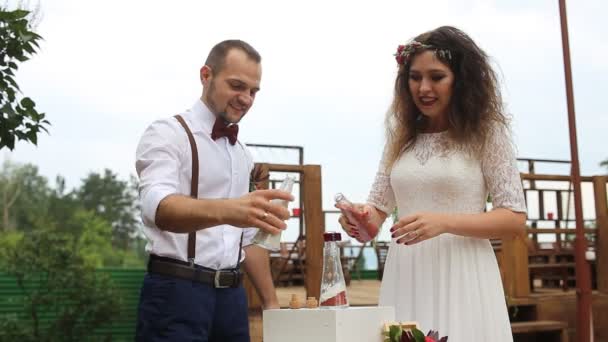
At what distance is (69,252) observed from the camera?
862 centimetres

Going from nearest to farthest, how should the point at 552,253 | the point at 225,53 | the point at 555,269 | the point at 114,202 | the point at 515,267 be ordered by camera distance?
1. the point at 225,53
2. the point at 515,267
3. the point at 552,253
4. the point at 555,269
5. the point at 114,202

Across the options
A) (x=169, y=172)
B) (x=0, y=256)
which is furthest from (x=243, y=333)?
(x=0, y=256)

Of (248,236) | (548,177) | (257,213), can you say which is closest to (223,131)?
(248,236)

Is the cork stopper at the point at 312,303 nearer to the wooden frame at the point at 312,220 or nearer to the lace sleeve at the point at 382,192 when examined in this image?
the lace sleeve at the point at 382,192

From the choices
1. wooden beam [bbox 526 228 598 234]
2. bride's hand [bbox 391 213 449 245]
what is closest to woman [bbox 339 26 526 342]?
bride's hand [bbox 391 213 449 245]

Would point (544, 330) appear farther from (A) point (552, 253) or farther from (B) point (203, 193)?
(B) point (203, 193)

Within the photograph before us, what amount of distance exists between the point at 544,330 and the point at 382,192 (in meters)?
4.99

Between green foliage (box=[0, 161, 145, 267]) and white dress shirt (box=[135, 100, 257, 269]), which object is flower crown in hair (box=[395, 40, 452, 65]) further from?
green foliage (box=[0, 161, 145, 267])

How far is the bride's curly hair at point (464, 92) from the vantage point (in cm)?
242

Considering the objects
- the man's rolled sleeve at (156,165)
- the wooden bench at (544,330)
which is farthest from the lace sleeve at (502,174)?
the wooden bench at (544,330)

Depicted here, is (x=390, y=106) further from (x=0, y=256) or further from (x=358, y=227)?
(x=0, y=256)

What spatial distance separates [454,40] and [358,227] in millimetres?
690

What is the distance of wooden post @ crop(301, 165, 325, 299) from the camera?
19.2 feet

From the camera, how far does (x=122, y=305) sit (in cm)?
834
